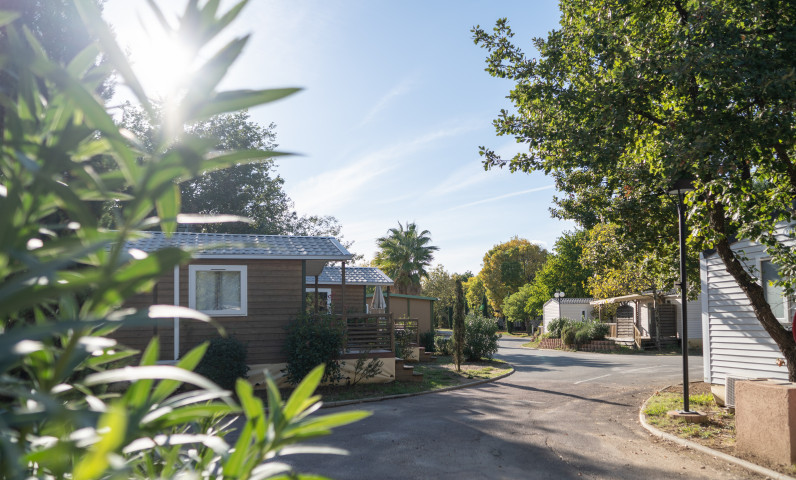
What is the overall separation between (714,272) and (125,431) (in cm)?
1428

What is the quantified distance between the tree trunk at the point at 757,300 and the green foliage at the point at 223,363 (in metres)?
9.79

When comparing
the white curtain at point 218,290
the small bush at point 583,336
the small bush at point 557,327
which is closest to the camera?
the white curtain at point 218,290

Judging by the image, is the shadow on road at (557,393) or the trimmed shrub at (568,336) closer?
the shadow on road at (557,393)

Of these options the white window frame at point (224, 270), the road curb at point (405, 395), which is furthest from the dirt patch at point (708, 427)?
the white window frame at point (224, 270)

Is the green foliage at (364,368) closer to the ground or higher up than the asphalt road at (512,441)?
higher up

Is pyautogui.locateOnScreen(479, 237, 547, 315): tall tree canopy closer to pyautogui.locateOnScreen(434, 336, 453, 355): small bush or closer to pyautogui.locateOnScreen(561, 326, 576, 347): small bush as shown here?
pyautogui.locateOnScreen(561, 326, 576, 347): small bush

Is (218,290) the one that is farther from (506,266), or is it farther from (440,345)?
(506,266)

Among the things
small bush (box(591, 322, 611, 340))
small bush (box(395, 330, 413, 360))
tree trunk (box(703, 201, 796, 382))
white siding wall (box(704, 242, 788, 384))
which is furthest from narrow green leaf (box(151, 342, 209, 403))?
small bush (box(591, 322, 611, 340))

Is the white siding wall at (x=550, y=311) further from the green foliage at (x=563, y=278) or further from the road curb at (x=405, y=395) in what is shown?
the road curb at (x=405, y=395)

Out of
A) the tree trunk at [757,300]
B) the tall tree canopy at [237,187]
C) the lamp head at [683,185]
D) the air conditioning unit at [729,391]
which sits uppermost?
the tall tree canopy at [237,187]

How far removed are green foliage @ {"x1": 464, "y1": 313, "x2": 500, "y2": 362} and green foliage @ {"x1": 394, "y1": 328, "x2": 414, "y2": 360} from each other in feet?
7.84

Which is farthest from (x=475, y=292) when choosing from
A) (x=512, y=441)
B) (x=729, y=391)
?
(x=512, y=441)

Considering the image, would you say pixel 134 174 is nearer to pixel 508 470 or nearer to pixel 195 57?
pixel 195 57

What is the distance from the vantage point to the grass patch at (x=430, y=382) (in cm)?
1326
